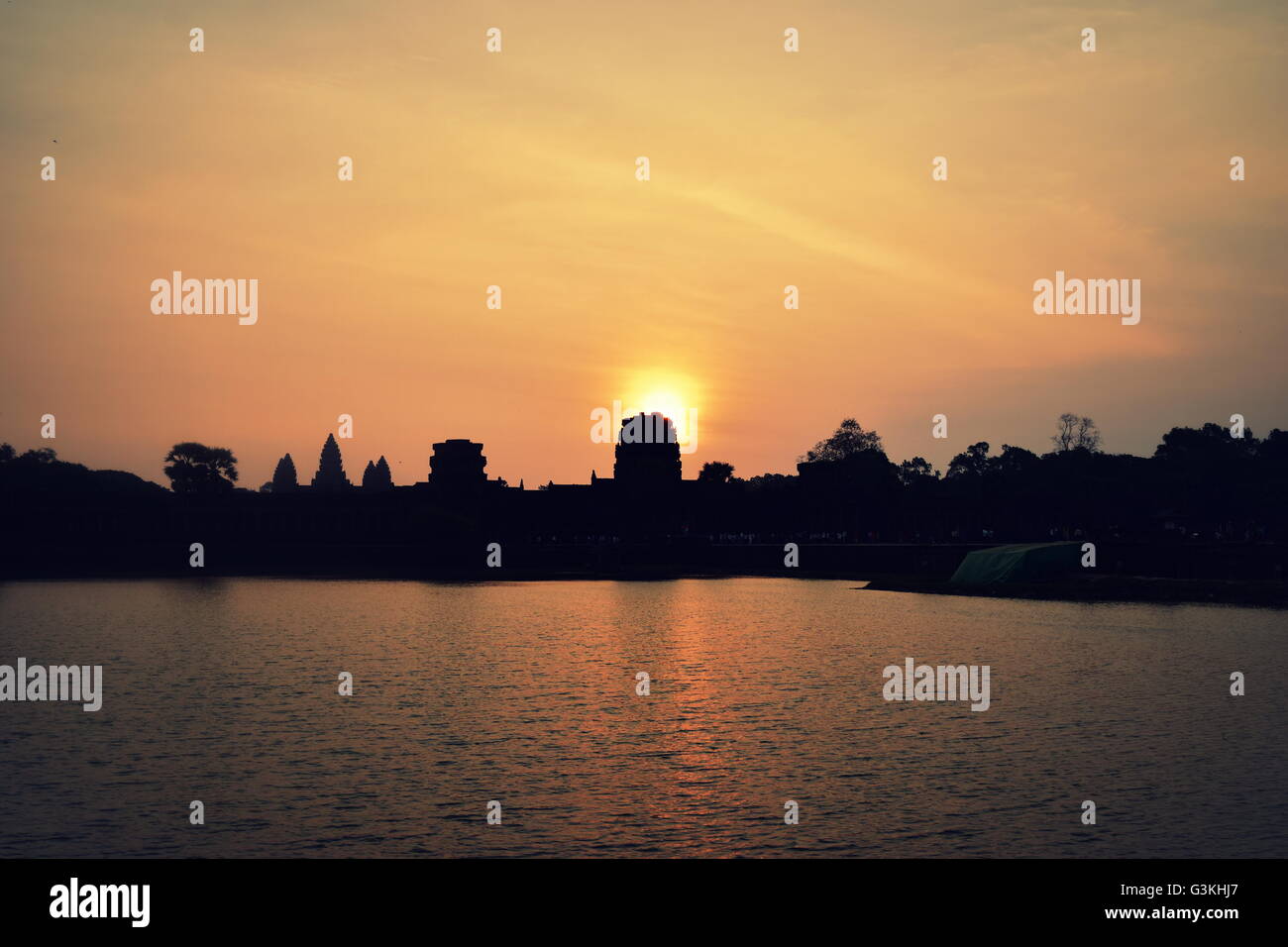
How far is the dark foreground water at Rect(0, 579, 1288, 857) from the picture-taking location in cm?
2492

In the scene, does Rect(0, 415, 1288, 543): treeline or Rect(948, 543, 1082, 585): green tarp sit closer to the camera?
Rect(948, 543, 1082, 585): green tarp

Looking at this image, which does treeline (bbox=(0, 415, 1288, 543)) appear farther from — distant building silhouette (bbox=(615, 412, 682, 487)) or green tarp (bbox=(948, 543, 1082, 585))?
green tarp (bbox=(948, 543, 1082, 585))

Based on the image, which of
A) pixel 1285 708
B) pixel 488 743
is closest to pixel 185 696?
pixel 488 743

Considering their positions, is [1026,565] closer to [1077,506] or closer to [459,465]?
[1077,506]

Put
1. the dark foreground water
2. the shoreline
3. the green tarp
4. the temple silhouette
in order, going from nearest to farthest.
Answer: the dark foreground water
the shoreline
the green tarp
the temple silhouette

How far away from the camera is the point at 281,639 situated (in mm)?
67750

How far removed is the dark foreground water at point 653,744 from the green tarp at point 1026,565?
21.9 m

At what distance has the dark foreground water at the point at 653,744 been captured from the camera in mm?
24922

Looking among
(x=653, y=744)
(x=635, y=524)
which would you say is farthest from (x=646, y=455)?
(x=653, y=744)

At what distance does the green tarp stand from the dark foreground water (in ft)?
71.9

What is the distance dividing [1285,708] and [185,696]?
40.8 metres

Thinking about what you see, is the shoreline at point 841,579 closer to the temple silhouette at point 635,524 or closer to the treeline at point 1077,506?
the temple silhouette at point 635,524

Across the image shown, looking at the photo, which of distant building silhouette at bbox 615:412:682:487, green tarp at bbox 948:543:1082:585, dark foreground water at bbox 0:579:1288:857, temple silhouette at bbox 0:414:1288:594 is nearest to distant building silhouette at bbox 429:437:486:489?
temple silhouette at bbox 0:414:1288:594
